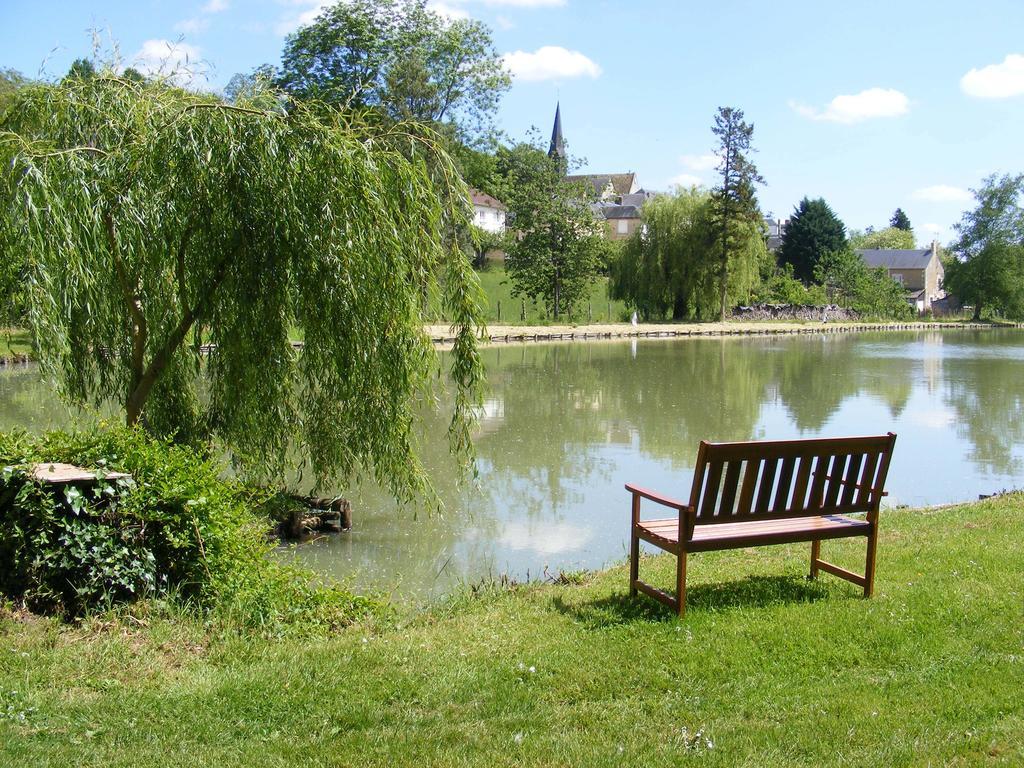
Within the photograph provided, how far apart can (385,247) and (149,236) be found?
1.77m

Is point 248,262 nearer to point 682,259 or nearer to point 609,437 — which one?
point 609,437

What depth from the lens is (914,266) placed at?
88.1m

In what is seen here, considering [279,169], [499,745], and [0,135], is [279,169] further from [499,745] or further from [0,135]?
[499,745]

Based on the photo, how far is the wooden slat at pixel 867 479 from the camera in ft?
17.9

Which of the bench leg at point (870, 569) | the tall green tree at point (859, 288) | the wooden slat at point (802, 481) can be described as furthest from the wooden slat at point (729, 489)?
the tall green tree at point (859, 288)

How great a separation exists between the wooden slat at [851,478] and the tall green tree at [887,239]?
11319 cm

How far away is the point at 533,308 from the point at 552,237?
4064 mm

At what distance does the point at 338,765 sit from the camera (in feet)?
10.3

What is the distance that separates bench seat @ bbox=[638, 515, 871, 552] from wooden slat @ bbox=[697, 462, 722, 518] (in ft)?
0.45

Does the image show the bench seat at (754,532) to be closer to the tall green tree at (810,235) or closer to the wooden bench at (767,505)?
the wooden bench at (767,505)

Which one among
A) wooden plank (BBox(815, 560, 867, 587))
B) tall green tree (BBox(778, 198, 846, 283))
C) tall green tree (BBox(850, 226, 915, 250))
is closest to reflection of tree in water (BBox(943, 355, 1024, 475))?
wooden plank (BBox(815, 560, 867, 587))

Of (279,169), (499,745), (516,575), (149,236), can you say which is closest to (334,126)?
(279,169)

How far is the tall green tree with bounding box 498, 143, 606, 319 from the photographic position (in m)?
44.3

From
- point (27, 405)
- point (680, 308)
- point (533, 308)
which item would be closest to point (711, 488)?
point (27, 405)
